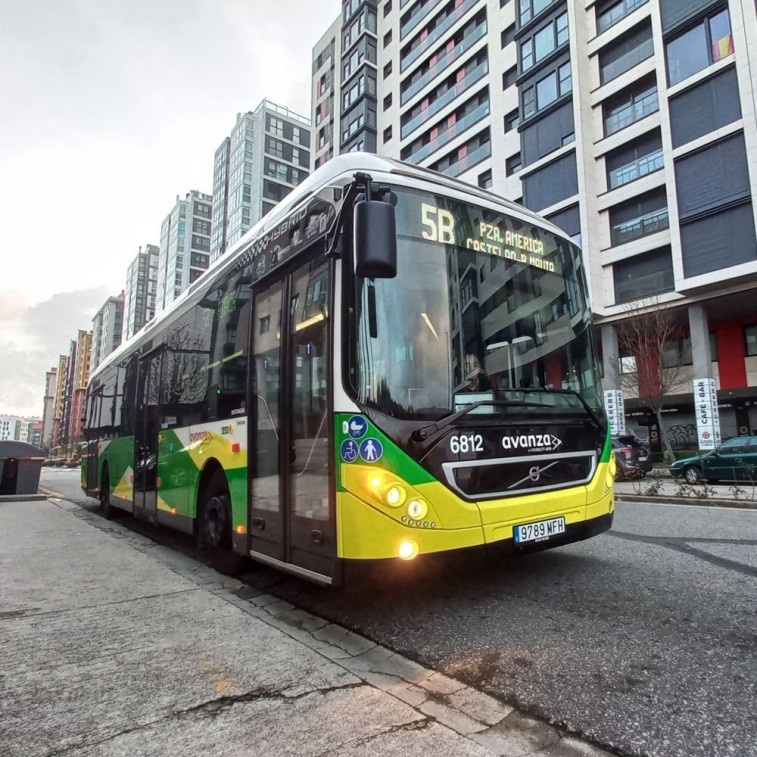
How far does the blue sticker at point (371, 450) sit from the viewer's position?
3375 mm

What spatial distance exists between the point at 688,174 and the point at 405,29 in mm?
29315

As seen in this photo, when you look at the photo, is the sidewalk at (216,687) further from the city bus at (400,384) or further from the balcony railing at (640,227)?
the balcony railing at (640,227)

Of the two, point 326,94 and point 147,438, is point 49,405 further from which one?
point 147,438

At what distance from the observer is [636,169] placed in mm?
26922

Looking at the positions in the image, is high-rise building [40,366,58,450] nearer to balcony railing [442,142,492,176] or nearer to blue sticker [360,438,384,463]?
balcony railing [442,142,492,176]

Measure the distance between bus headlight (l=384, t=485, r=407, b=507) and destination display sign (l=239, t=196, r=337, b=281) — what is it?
193 centimetres

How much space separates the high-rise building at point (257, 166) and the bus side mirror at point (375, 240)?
235 feet

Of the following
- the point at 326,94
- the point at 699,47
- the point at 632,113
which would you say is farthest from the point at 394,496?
the point at 326,94

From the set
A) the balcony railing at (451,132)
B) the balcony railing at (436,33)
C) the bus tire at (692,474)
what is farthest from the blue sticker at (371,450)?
the balcony railing at (436,33)

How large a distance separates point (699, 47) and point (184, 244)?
83898 mm

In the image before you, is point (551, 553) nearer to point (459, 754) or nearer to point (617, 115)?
point (459, 754)

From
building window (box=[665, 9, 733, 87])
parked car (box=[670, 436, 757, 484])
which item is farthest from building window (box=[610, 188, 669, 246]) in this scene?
parked car (box=[670, 436, 757, 484])

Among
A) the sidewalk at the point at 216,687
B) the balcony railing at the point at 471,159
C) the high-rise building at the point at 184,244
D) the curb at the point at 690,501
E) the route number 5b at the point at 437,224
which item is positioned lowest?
the sidewalk at the point at 216,687

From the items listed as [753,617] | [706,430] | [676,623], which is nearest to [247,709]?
[676,623]
